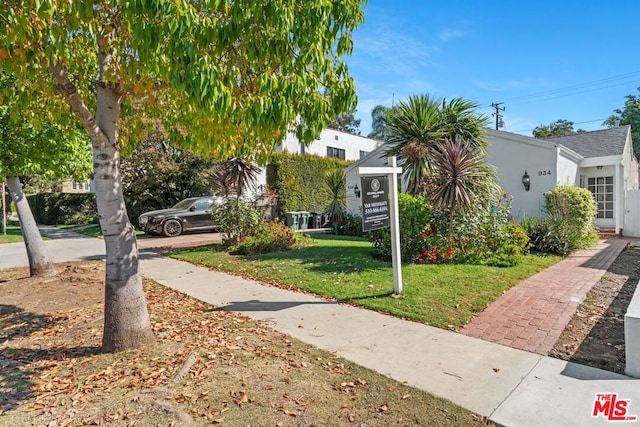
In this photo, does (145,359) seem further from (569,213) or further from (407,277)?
(569,213)

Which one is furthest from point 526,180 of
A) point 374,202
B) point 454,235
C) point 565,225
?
point 374,202

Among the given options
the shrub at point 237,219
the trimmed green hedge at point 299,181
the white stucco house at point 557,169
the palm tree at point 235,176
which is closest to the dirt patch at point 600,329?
the white stucco house at point 557,169

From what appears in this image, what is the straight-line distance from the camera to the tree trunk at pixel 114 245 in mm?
3963

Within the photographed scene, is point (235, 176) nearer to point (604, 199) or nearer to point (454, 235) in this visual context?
point (454, 235)

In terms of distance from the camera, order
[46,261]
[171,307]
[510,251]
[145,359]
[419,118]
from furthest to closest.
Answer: [419,118] < [510,251] < [46,261] < [171,307] < [145,359]

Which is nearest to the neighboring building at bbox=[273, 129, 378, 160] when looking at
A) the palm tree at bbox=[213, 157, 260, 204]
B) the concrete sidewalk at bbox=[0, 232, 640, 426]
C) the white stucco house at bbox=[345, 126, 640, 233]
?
the white stucco house at bbox=[345, 126, 640, 233]

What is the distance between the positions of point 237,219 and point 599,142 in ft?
47.3

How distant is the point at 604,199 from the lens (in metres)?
14.2

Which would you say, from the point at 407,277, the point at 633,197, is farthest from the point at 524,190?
the point at 407,277

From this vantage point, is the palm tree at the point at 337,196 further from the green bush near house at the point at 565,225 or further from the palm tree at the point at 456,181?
the palm tree at the point at 456,181

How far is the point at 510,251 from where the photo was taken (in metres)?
8.59

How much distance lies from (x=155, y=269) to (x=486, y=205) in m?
7.77

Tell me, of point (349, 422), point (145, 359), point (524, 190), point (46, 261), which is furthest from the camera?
point (524, 190)

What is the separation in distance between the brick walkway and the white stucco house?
5.18 metres
